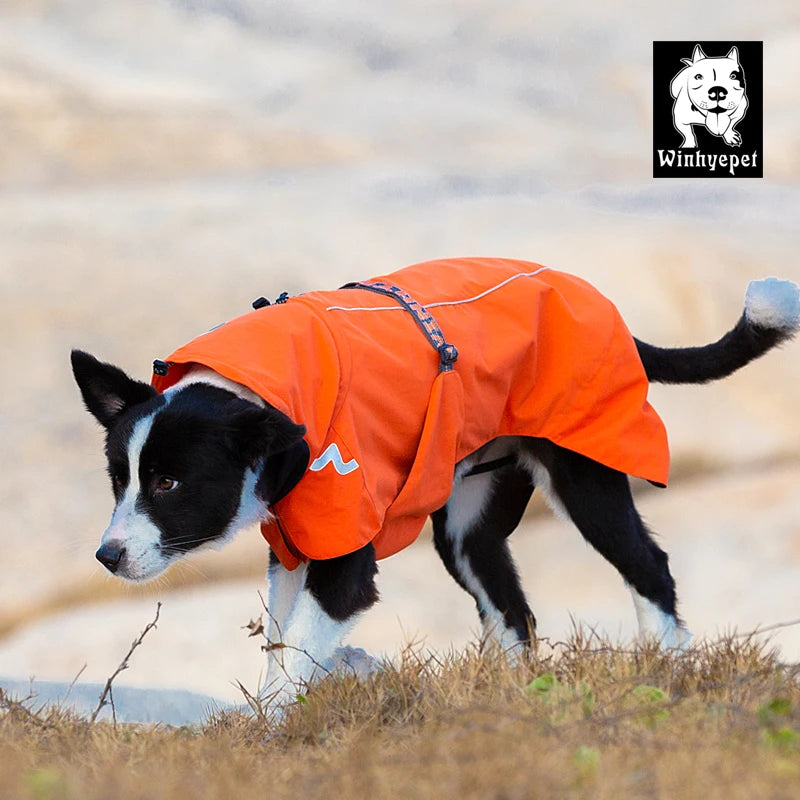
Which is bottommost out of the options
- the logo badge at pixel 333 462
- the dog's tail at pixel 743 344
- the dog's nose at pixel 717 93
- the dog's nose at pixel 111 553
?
the dog's nose at pixel 111 553

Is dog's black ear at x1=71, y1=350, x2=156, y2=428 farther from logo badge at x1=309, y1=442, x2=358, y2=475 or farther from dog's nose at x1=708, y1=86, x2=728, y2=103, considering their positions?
dog's nose at x1=708, y1=86, x2=728, y2=103

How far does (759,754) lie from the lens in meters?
2.33

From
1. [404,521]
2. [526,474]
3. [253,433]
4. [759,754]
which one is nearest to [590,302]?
[526,474]

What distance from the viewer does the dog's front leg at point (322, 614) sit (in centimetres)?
330

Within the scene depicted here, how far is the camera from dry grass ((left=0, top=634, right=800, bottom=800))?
2.19m

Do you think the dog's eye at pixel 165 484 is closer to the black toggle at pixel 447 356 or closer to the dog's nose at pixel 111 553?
the dog's nose at pixel 111 553

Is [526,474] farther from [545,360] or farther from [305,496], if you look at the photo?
[305,496]

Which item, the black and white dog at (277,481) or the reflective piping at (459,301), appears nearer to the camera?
the black and white dog at (277,481)

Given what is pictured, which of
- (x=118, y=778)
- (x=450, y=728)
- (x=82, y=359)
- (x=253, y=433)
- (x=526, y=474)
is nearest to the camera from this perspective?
(x=118, y=778)

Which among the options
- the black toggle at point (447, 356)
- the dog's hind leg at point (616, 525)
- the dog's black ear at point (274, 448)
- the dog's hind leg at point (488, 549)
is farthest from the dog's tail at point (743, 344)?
the dog's black ear at point (274, 448)

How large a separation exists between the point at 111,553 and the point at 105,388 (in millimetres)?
463

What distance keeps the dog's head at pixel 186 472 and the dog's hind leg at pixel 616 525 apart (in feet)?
2.92

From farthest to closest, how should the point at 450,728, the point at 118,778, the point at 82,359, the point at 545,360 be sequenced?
the point at 545,360, the point at 82,359, the point at 450,728, the point at 118,778

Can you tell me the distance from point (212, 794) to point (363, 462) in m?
1.20
